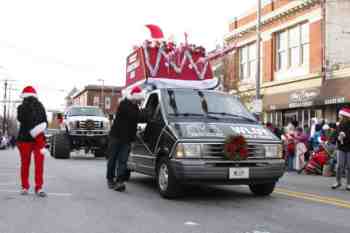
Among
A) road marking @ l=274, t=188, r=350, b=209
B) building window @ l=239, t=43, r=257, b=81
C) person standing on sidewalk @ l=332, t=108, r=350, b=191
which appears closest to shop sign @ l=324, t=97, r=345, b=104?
building window @ l=239, t=43, r=257, b=81

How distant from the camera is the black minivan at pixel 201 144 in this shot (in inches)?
268

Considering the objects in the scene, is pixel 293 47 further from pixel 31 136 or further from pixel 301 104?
pixel 31 136

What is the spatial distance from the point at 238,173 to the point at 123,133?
2213 millimetres

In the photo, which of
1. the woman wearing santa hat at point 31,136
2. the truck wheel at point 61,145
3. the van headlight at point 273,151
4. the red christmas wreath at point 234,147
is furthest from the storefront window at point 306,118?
the woman wearing santa hat at point 31,136

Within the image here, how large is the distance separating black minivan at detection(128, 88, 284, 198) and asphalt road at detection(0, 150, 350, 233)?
0.40 m

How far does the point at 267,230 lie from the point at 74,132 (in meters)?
13.6

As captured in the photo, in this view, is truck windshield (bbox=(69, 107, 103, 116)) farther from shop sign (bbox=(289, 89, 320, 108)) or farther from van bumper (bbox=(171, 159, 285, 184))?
van bumper (bbox=(171, 159, 285, 184))

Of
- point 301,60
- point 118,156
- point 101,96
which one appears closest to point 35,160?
point 118,156

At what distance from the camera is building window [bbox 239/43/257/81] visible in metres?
29.4

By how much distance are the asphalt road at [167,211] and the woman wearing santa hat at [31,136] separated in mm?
329

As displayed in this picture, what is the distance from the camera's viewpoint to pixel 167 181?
716 cm

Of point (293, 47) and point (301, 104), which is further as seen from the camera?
point (293, 47)

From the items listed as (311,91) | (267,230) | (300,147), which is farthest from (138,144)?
(311,91)

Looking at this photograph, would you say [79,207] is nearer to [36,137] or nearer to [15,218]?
[15,218]
